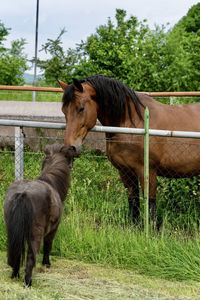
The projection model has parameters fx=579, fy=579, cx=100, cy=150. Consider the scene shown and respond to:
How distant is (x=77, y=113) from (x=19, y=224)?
1.69m

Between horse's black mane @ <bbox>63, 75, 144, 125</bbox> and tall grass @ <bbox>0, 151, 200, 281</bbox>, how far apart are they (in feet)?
2.73

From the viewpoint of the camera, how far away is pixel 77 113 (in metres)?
6.16

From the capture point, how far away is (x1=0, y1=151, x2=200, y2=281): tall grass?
5.49 m

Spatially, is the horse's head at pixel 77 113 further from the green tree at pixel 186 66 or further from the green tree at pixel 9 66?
the green tree at pixel 9 66

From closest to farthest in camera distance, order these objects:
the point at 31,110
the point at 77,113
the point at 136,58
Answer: the point at 77,113 < the point at 31,110 < the point at 136,58

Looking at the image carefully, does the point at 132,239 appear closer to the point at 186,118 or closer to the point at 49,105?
the point at 186,118

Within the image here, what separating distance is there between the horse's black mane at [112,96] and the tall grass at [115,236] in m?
0.83

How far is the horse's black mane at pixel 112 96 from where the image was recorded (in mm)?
6406

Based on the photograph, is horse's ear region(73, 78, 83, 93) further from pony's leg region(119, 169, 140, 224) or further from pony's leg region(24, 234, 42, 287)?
pony's leg region(24, 234, 42, 287)

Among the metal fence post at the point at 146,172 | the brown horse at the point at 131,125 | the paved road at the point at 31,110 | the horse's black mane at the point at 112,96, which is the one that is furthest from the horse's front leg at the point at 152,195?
the paved road at the point at 31,110

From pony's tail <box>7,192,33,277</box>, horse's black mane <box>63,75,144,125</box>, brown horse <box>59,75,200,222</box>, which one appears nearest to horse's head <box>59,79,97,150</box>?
brown horse <box>59,75,200,222</box>

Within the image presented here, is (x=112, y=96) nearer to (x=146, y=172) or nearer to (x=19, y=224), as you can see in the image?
(x=146, y=172)

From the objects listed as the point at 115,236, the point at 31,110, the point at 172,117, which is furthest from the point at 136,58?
the point at 115,236

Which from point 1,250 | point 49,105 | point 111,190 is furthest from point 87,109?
point 49,105
